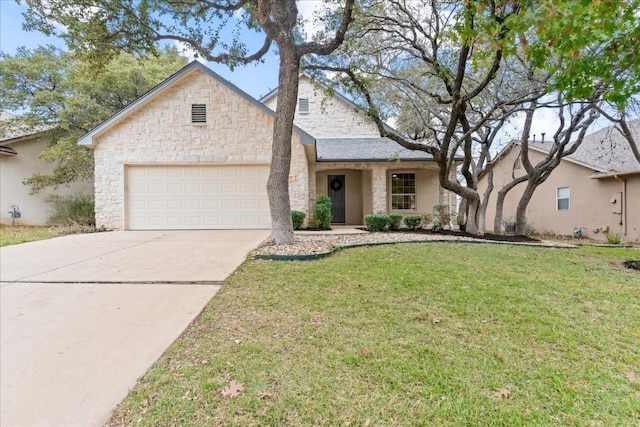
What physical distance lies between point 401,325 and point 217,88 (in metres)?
10.3

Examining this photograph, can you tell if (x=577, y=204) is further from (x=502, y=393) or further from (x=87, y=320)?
(x=87, y=320)

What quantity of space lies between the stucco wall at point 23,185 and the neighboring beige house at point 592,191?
20.6 metres

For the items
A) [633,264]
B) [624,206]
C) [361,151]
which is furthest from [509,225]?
[633,264]

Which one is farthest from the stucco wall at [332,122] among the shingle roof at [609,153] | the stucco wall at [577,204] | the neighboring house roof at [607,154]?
the shingle roof at [609,153]

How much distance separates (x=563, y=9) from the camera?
3.50 meters

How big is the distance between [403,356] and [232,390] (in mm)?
1393

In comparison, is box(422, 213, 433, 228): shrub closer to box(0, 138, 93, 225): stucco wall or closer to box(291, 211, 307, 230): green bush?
box(291, 211, 307, 230): green bush

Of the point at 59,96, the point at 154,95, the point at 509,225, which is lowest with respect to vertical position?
the point at 509,225

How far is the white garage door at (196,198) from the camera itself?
1086 centimetres

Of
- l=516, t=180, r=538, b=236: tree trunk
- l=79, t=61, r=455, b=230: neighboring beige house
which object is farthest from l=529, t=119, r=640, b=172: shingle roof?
l=79, t=61, r=455, b=230: neighboring beige house

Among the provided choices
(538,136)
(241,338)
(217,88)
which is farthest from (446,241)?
(538,136)

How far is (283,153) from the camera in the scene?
22.8 ft

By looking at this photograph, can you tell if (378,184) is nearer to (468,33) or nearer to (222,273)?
(468,33)

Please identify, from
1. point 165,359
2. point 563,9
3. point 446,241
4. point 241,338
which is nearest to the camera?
point 165,359
